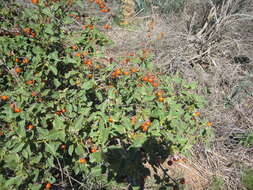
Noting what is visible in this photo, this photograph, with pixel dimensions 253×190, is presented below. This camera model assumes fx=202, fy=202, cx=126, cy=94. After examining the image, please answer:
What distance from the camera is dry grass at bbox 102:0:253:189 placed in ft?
8.89

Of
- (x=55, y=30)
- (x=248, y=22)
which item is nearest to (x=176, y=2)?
(x=248, y=22)

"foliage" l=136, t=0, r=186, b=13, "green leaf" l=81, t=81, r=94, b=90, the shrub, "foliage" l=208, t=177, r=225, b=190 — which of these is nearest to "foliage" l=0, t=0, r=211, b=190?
"green leaf" l=81, t=81, r=94, b=90

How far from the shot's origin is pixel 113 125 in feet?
4.50

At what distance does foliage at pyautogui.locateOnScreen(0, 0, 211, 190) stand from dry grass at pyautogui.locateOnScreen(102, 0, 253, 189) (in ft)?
3.44

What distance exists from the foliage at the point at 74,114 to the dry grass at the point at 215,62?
3.44ft

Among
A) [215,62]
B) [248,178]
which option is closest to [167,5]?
[215,62]

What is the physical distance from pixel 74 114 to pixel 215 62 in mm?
3462

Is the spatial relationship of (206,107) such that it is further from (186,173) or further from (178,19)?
(178,19)

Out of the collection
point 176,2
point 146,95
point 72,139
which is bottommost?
point 72,139

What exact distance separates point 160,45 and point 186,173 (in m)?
2.50

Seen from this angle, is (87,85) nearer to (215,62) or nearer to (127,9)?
(215,62)

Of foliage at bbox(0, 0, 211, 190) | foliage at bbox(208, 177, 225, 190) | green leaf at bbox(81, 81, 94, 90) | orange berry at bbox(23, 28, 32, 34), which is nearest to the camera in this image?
foliage at bbox(0, 0, 211, 190)

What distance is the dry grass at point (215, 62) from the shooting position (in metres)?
2.71

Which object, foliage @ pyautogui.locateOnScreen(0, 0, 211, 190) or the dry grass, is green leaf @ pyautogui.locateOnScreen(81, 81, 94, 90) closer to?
foliage @ pyautogui.locateOnScreen(0, 0, 211, 190)
